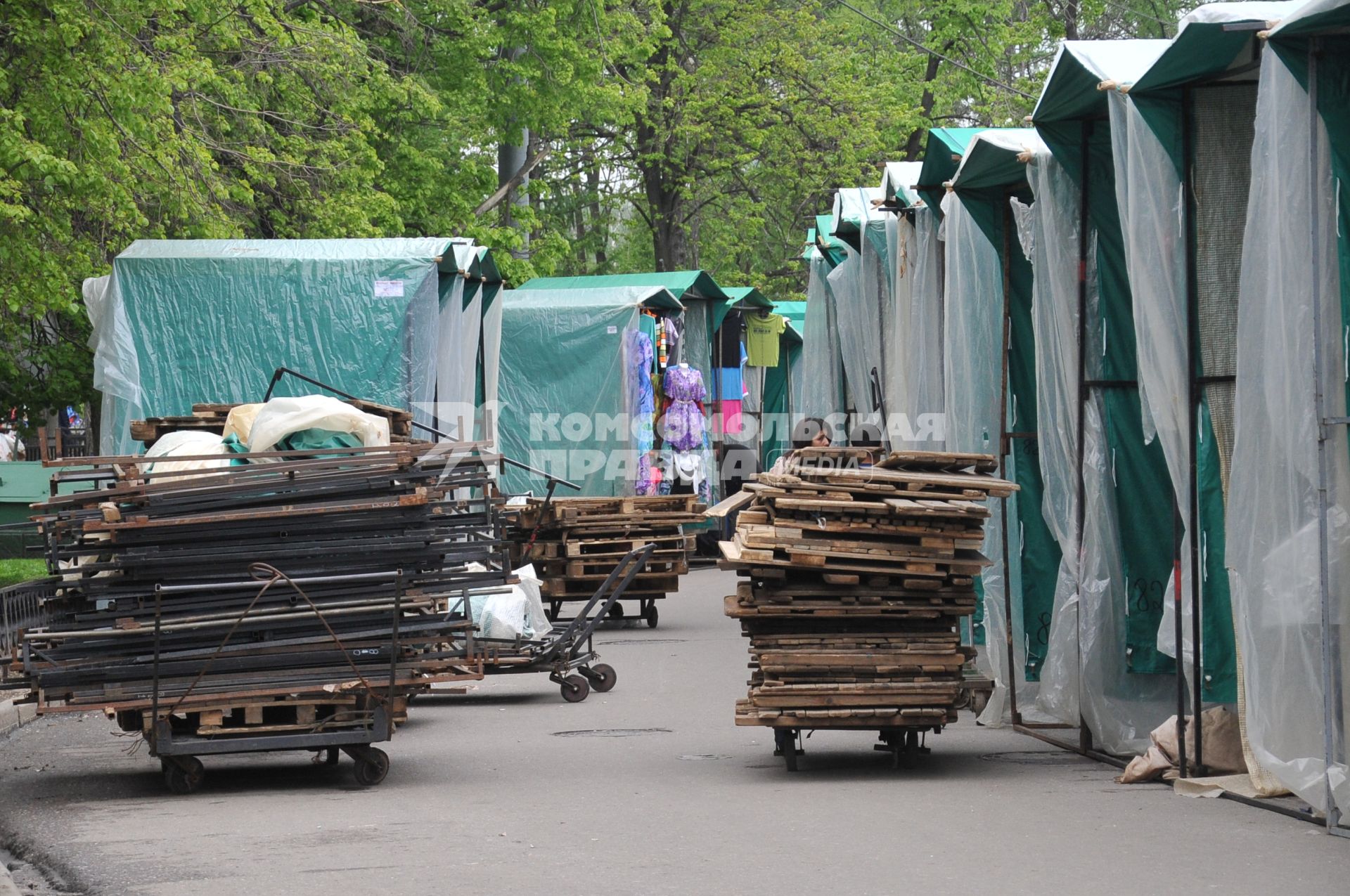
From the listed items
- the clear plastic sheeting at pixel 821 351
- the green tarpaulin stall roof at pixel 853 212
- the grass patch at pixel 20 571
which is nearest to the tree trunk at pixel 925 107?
the clear plastic sheeting at pixel 821 351

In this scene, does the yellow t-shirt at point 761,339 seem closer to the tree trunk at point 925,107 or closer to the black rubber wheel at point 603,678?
the tree trunk at point 925,107

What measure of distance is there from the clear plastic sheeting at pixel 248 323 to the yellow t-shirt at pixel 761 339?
40.6 ft

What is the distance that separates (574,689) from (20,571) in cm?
1074

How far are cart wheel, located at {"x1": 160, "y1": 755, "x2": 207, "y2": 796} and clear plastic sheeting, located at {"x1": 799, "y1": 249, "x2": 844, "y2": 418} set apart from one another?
501 inches

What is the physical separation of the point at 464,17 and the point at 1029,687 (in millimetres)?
19740

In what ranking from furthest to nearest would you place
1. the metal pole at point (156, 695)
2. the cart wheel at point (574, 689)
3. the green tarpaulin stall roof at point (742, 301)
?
the green tarpaulin stall roof at point (742, 301) < the cart wheel at point (574, 689) < the metal pole at point (156, 695)

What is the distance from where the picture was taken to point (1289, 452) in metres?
7.02

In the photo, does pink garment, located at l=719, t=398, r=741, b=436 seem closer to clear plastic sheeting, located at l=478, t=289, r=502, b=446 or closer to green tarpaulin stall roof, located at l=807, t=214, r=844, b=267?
green tarpaulin stall roof, located at l=807, t=214, r=844, b=267

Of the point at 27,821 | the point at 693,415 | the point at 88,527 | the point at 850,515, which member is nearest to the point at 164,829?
the point at 27,821

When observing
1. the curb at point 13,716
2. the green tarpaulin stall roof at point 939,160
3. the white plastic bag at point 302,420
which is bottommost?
the curb at point 13,716

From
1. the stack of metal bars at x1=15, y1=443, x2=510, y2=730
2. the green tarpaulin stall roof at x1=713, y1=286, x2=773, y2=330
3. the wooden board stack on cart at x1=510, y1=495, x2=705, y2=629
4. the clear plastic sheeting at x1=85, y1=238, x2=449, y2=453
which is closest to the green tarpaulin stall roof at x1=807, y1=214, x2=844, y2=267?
the wooden board stack on cart at x1=510, y1=495, x2=705, y2=629

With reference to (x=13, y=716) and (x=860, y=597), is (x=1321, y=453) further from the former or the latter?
(x=13, y=716)

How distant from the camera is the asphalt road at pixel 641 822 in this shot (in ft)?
21.1

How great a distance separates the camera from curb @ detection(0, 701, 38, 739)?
38.1 feet
